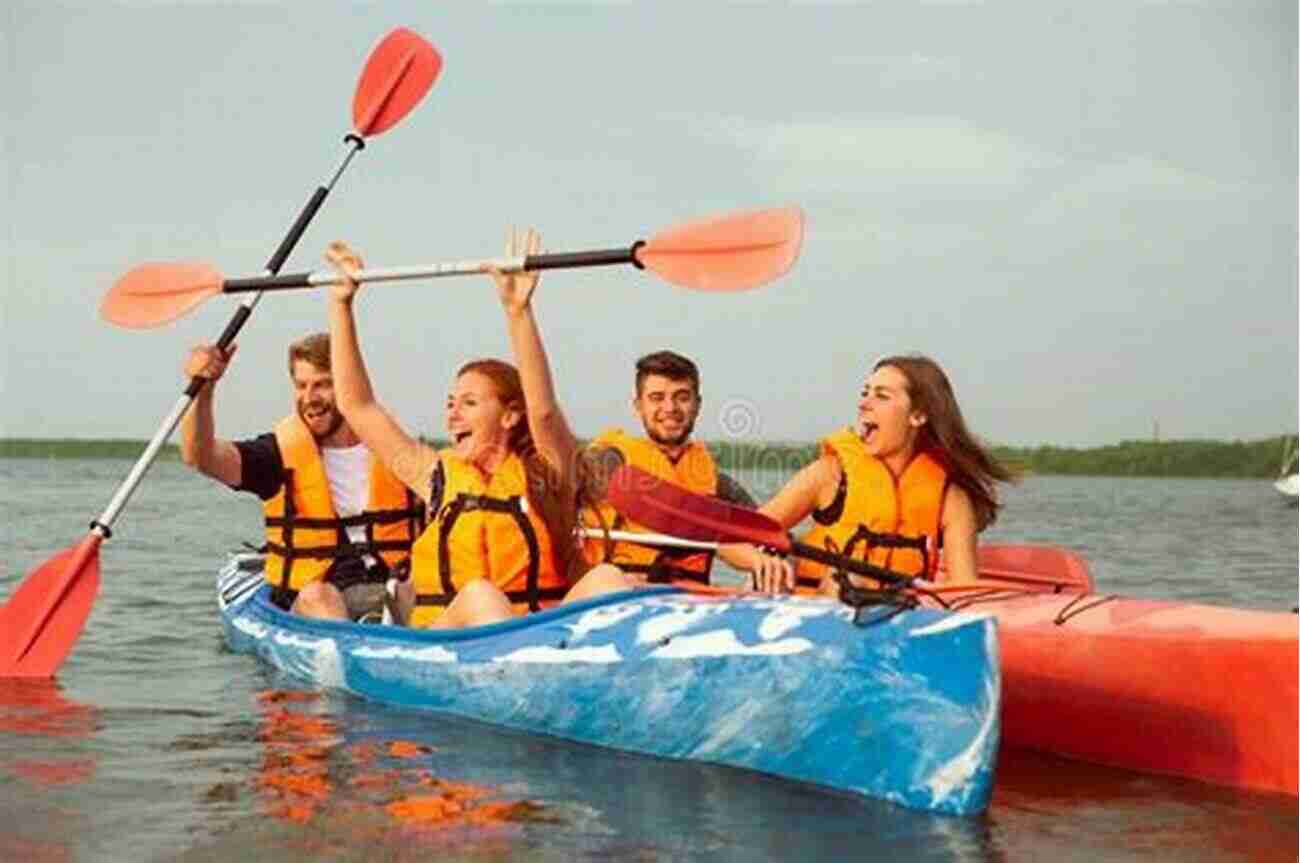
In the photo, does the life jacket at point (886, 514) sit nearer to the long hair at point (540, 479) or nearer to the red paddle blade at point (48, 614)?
the long hair at point (540, 479)

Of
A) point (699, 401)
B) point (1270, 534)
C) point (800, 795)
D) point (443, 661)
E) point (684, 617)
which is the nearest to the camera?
point (800, 795)

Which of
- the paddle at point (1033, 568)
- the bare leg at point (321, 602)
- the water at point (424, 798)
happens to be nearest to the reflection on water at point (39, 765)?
the water at point (424, 798)

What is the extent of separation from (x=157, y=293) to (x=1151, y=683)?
3.58 metres

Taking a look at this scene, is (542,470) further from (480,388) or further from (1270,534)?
(1270,534)

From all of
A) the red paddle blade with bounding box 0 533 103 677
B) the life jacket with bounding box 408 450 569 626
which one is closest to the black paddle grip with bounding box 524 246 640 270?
the life jacket with bounding box 408 450 569 626

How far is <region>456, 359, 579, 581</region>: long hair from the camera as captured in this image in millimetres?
4805

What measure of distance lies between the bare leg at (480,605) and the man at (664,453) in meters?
0.48

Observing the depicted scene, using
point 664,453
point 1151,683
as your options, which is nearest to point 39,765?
point 664,453

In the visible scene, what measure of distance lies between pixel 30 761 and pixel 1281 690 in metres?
2.81

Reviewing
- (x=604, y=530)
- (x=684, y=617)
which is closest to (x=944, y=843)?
(x=684, y=617)

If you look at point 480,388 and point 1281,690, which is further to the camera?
point 480,388

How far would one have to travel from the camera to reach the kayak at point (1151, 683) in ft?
13.2

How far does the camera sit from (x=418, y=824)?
361 cm

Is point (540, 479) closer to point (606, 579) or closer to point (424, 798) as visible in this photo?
point (606, 579)
